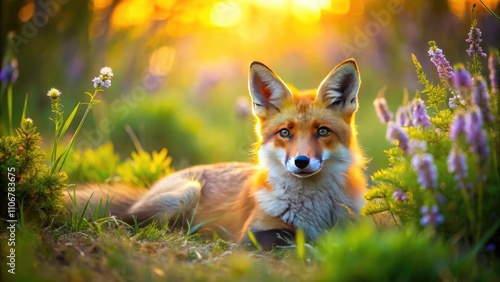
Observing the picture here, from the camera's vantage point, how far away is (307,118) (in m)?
4.03

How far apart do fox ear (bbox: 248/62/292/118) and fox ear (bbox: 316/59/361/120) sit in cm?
30

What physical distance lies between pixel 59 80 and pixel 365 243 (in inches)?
312

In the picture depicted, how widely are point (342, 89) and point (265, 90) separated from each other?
2.15 feet

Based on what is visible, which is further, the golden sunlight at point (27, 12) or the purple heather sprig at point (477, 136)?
the golden sunlight at point (27, 12)

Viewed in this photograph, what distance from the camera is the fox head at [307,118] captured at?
3.93 meters

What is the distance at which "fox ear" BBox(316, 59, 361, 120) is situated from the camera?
4.02m

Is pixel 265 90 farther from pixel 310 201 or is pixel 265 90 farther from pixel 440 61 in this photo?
pixel 440 61

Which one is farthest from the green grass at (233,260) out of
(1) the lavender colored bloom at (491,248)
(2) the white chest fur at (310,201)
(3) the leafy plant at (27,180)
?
(2) the white chest fur at (310,201)

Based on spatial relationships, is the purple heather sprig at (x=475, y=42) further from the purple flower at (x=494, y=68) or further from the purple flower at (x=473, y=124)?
the purple flower at (x=473, y=124)

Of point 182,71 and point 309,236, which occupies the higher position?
point 182,71

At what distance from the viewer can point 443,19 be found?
22.9 ft

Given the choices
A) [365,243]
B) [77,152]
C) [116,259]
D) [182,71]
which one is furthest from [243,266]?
[182,71]

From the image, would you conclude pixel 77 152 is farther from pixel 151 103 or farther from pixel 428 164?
pixel 428 164

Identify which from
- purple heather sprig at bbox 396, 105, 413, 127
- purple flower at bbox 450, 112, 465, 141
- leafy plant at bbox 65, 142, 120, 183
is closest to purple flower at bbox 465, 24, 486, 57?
purple heather sprig at bbox 396, 105, 413, 127
